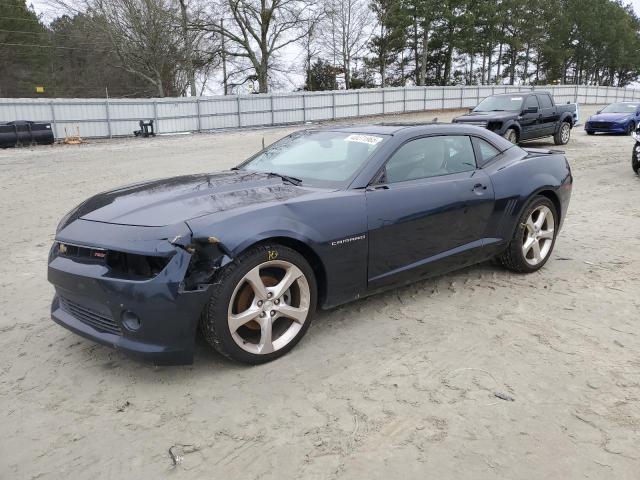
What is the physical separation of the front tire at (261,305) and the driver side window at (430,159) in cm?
110

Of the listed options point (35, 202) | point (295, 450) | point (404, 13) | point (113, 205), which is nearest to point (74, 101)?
point (35, 202)

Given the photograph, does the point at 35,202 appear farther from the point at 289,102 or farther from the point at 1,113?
the point at 289,102

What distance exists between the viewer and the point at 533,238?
16.2ft

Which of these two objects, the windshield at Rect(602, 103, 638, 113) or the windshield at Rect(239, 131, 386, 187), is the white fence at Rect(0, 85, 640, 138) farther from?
the windshield at Rect(239, 131, 386, 187)

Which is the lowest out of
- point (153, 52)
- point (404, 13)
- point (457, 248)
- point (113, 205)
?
point (457, 248)

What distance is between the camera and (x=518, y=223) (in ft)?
15.4

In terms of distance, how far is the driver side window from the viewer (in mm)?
3984

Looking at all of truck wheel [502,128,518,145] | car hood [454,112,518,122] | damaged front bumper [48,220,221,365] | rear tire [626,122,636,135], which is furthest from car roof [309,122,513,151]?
rear tire [626,122,636,135]

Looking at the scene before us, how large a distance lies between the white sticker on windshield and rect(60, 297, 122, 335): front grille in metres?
2.27

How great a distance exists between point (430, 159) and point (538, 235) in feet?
4.94

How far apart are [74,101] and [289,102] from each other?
11.4 m

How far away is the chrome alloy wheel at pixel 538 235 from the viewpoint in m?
4.89

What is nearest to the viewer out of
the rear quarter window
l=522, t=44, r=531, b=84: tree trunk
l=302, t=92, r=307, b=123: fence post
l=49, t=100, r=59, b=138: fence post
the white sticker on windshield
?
the white sticker on windshield

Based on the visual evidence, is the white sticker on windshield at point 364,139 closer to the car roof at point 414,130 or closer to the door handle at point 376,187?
the car roof at point 414,130
